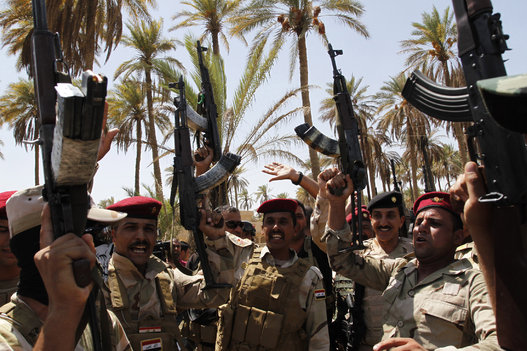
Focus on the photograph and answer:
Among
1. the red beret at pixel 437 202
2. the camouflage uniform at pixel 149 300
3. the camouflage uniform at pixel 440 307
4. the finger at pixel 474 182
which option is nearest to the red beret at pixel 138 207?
the camouflage uniform at pixel 149 300

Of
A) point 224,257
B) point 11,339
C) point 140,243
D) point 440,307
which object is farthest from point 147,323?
point 440,307

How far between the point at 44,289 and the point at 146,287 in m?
1.28

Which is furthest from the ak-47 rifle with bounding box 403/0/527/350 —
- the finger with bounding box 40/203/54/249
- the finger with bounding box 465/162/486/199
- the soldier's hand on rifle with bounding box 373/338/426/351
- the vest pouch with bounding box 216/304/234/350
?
the vest pouch with bounding box 216/304/234/350

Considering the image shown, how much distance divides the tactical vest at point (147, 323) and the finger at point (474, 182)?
2.24m

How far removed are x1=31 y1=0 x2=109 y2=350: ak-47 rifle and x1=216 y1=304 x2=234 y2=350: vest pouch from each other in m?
1.90

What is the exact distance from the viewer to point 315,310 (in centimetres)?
346

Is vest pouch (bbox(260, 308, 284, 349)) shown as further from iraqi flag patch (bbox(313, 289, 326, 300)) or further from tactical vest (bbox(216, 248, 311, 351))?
iraqi flag patch (bbox(313, 289, 326, 300))

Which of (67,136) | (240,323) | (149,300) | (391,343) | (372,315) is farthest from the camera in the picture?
Answer: (372,315)

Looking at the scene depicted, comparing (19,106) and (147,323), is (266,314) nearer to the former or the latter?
(147,323)

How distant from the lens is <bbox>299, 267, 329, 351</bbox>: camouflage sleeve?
3379 mm

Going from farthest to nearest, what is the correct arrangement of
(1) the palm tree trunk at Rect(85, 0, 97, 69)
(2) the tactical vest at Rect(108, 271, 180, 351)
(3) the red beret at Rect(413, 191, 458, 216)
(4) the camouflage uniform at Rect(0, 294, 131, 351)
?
(1) the palm tree trunk at Rect(85, 0, 97, 69)
(3) the red beret at Rect(413, 191, 458, 216)
(2) the tactical vest at Rect(108, 271, 180, 351)
(4) the camouflage uniform at Rect(0, 294, 131, 351)

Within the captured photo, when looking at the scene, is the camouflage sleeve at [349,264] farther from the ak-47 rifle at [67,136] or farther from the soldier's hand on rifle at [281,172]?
the ak-47 rifle at [67,136]

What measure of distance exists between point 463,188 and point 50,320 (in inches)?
63.2

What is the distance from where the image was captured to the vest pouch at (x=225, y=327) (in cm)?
347
